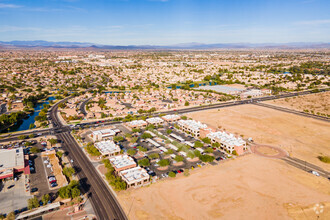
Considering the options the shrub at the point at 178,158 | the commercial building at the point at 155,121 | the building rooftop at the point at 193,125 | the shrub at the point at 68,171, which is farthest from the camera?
the commercial building at the point at 155,121

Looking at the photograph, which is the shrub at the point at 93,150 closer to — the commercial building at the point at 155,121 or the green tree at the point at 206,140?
the commercial building at the point at 155,121

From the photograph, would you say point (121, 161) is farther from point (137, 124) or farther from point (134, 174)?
point (137, 124)

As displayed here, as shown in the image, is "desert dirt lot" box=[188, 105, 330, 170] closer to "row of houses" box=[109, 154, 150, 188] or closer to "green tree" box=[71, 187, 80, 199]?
Answer: "row of houses" box=[109, 154, 150, 188]

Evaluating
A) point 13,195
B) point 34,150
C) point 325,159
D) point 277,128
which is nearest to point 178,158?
point 13,195

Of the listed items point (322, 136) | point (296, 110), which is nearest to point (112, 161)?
point (322, 136)

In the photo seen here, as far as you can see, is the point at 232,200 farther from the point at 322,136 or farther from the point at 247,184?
the point at 322,136

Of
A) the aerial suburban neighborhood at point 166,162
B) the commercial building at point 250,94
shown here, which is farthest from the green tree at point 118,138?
the commercial building at point 250,94
